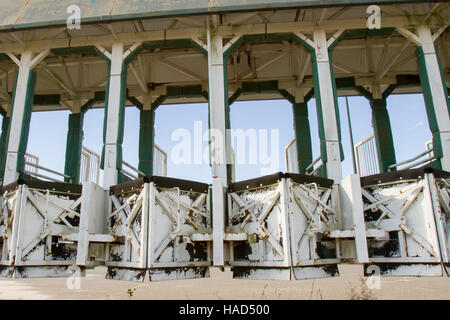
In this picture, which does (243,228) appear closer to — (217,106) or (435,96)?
(217,106)

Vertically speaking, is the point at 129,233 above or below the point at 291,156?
below

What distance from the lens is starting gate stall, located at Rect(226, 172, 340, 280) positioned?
7082 mm

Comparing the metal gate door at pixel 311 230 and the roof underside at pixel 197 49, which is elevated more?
the roof underside at pixel 197 49

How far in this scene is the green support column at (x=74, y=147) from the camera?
48.9 ft

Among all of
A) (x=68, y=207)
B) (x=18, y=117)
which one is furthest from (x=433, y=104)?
(x=18, y=117)

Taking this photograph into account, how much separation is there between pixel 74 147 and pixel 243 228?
10126 mm

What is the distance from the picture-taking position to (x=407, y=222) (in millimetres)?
7625

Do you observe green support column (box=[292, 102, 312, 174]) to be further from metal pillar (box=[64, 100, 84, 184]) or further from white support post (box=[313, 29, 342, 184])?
metal pillar (box=[64, 100, 84, 184])

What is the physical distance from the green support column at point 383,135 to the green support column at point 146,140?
9.22m

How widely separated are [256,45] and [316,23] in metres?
3.71

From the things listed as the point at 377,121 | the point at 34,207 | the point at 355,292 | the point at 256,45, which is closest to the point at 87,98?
the point at 256,45

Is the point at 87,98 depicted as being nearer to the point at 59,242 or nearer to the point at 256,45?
the point at 256,45

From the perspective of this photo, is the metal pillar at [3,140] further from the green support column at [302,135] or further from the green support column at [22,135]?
the green support column at [302,135]

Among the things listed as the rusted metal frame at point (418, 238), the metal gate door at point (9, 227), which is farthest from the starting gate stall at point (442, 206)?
the metal gate door at point (9, 227)
